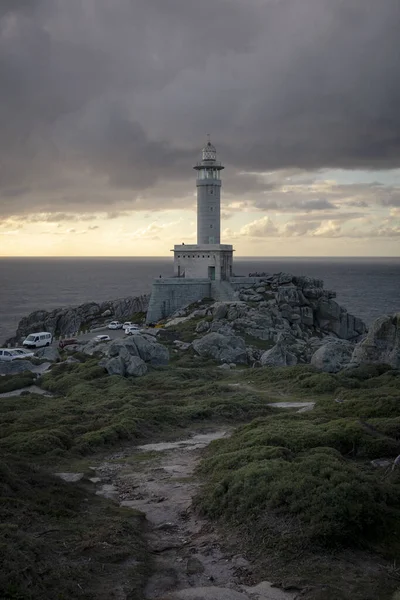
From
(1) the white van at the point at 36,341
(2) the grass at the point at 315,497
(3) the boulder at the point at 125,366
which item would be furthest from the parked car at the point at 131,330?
(2) the grass at the point at 315,497

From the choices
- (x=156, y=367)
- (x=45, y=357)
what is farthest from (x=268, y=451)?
(x=45, y=357)

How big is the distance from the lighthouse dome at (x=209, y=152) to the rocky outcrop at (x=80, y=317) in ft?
57.3

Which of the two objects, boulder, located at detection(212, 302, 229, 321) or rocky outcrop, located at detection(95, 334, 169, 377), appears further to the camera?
boulder, located at detection(212, 302, 229, 321)

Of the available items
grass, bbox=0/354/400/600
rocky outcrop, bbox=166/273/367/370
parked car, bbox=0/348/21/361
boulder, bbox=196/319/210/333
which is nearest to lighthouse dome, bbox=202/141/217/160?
rocky outcrop, bbox=166/273/367/370

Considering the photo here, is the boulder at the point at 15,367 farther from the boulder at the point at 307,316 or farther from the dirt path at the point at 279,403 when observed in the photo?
the boulder at the point at 307,316

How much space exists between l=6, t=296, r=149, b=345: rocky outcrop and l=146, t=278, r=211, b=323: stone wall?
6.25m

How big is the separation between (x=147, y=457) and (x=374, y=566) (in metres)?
9.37

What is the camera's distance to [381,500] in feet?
41.3

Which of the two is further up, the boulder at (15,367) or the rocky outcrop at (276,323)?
the rocky outcrop at (276,323)

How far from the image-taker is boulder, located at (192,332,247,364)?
40.0m

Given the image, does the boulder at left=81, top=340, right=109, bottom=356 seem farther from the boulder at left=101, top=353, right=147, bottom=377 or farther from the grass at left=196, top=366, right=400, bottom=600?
the grass at left=196, top=366, right=400, bottom=600

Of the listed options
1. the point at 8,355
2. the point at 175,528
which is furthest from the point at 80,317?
the point at 175,528

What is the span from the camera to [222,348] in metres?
41.0

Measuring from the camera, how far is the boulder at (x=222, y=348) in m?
40.0
